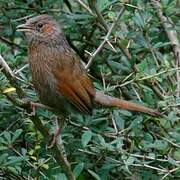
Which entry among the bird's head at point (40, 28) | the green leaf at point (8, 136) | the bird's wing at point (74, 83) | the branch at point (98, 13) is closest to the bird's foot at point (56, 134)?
the bird's wing at point (74, 83)

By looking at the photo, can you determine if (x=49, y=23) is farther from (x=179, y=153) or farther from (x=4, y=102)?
(x=179, y=153)

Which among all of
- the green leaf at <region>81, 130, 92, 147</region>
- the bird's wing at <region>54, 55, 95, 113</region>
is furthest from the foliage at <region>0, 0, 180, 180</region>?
the bird's wing at <region>54, 55, 95, 113</region>

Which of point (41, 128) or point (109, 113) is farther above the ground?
→ point (41, 128)

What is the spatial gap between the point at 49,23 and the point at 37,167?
1.10 m

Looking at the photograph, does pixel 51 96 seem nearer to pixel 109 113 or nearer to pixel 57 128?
pixel 57 128

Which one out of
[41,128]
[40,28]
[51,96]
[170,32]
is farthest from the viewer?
[170,32]

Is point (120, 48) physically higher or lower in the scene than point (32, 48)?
lower

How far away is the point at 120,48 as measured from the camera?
→ 5531 mm

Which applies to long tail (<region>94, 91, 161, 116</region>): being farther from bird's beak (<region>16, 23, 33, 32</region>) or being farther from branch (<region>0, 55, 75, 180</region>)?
branch (<region>0, 55, 75, 180</region>)

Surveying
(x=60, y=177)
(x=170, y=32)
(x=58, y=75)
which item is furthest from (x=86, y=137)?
(x=170, y=32)

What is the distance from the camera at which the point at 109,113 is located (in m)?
5.30

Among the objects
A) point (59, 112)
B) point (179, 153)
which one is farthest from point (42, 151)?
point (179, 153)

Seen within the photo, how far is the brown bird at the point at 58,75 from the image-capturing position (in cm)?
508

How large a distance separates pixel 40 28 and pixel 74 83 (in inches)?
18.1
